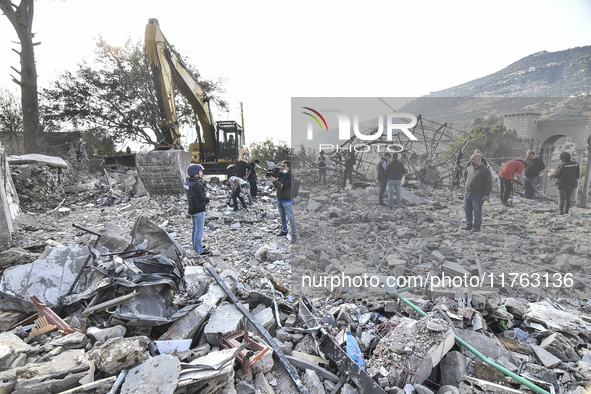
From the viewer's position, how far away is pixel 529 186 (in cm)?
372

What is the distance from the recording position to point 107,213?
24.5 feet

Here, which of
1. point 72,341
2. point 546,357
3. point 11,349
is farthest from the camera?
point 546,357

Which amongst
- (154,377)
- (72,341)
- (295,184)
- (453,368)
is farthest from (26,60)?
(453,368)

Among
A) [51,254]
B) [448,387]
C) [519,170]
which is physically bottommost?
[448,387]

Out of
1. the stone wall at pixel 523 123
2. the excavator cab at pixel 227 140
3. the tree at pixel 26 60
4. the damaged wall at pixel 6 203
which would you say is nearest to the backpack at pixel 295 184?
the stone wall at pixel 523 123

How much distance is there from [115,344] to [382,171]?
3299 millimetres

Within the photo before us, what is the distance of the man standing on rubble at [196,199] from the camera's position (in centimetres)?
486

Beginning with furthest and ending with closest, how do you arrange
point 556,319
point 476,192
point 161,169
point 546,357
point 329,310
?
point 161,169
point 476,192
point 329,310
point 556,319
point 546,357

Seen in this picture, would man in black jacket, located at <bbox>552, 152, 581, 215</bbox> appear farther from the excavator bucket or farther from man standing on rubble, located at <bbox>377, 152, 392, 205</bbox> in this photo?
the excavator bucket

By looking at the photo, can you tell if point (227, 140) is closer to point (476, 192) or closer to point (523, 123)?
point (476, 192)

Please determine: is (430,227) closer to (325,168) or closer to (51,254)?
(325,168)

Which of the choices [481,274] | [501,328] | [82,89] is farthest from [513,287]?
[82,89]

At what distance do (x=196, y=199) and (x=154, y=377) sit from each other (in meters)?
3.23

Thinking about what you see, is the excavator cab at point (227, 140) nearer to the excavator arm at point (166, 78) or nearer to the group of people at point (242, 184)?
the excavator arm at point (166, 78)
